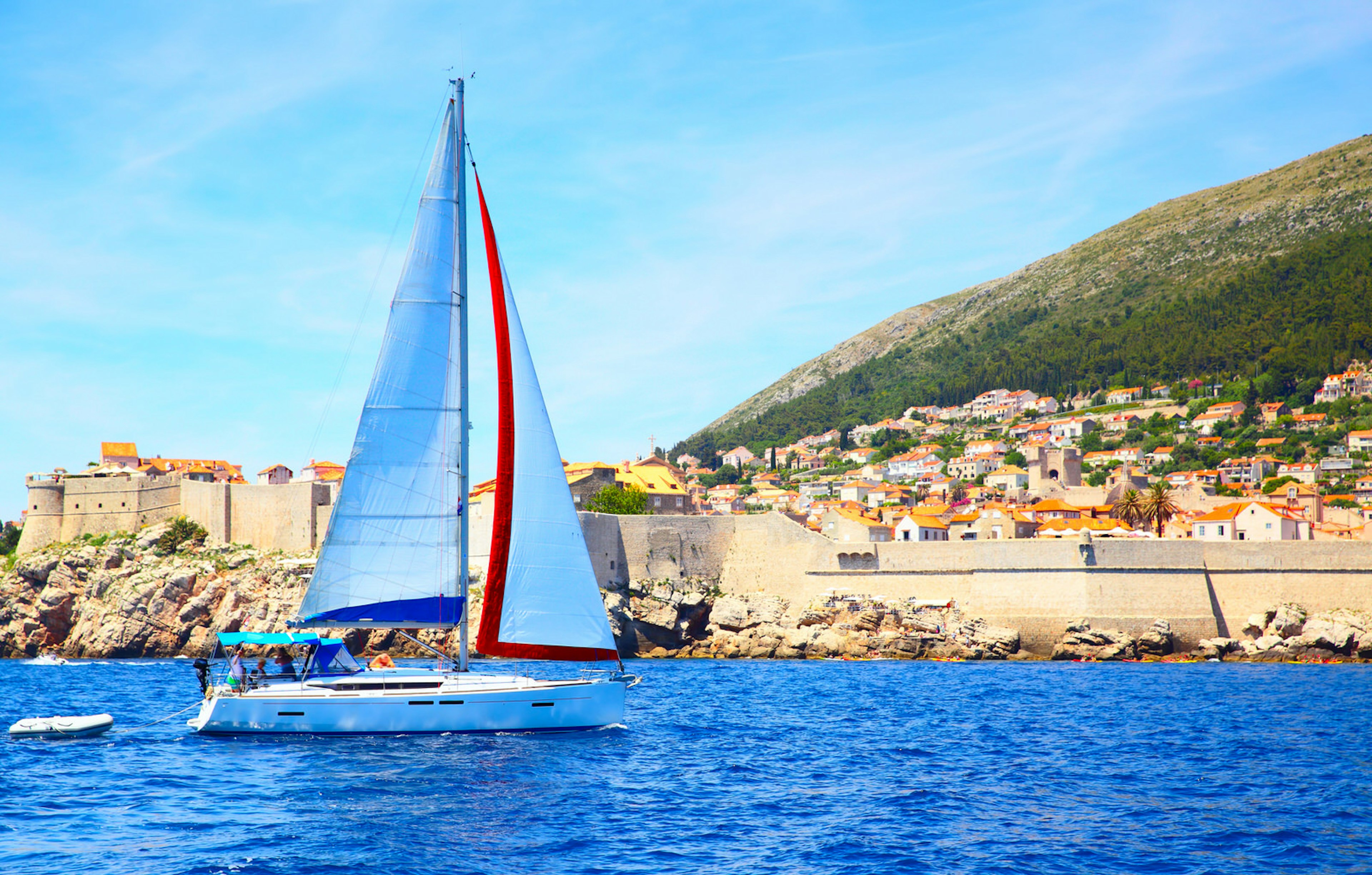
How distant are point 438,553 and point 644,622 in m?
30.9

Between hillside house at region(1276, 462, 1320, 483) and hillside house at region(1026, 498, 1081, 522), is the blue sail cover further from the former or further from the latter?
hillside house at region(1276, 462, 1320, 483)

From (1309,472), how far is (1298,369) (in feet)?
77.9

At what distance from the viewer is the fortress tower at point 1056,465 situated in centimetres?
8281

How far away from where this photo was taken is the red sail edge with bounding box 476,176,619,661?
1942cm

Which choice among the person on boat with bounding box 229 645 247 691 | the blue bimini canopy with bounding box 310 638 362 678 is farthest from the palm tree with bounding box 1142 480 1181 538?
the person on boat with bounding box 229 645 247 691

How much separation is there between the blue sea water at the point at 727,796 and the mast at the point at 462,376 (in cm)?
272

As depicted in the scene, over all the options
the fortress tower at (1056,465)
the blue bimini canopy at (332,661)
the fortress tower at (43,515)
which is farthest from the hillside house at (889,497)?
the blue bimini canopy at (332,661)

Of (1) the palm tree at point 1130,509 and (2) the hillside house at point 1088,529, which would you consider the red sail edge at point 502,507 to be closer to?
(2) the hillside house at point 1088,529

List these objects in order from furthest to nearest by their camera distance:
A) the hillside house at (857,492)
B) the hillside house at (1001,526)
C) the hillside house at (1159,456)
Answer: the hillside house at (1159,456) < the hillside house at (857,492) < the hillside house at (1001,526)

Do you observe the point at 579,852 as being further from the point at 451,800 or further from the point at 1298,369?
the point at 1298,369

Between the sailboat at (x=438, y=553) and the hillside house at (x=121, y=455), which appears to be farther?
the hillside house at (x=121, y=455)

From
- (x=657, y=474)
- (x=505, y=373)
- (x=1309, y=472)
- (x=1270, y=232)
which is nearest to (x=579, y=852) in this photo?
(x=505, y=373)

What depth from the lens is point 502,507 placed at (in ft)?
65.4

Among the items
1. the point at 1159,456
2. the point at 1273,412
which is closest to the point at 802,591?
the point at 1159,456
